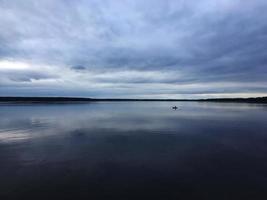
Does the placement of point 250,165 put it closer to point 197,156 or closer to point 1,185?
point 197,156

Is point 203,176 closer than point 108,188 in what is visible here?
No

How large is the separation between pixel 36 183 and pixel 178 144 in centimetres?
744

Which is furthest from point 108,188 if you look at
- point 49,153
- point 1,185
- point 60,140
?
point 60,140

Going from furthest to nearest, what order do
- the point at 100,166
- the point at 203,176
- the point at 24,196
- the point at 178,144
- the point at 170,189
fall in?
the point at 178,144 → the point at 100,166 → the point at 203,176 → the point at 170,189 → the point at 24,196

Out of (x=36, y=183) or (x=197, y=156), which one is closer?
(x=36, y=183)

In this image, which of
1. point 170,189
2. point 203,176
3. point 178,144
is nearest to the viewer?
point 170,189

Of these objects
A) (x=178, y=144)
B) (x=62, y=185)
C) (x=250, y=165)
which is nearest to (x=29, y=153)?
(x=62, y=185)

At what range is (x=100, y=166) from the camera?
7.52 metres

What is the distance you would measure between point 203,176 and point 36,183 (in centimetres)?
529

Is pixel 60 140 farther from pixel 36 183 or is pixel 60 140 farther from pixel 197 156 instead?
pixel 197 156

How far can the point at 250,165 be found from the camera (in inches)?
305

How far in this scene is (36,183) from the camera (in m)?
5.99

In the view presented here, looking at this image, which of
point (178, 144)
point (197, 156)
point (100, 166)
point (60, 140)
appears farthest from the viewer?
point (60, 140)

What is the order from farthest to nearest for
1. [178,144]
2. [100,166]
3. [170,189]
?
[178,144], [100,166], [170,189]
